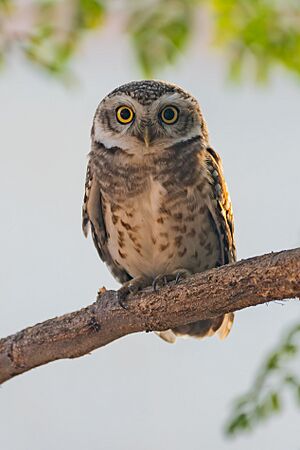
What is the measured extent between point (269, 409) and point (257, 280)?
690 mm

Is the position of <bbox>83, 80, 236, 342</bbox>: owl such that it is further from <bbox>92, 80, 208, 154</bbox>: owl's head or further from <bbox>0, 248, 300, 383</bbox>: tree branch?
<bbox>0, 248, 300, 383</bbox>: tree branch

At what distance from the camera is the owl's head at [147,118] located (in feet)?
10.0

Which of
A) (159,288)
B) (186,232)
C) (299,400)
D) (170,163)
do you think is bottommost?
(299,400)

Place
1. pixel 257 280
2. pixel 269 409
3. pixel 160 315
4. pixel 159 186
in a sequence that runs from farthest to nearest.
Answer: pixel 159 186
pixel 269 409
pixel 160 315
pixel 257 280

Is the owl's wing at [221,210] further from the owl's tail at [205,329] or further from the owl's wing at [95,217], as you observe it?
the owl's wing at [95,217]

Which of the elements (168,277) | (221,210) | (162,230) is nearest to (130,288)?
(168,277)

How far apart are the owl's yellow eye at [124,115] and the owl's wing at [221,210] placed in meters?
0.29

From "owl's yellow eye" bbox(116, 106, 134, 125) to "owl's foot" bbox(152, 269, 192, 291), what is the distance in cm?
54

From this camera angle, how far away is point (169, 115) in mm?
3105

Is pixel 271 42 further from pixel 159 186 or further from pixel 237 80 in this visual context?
pixel 159 186

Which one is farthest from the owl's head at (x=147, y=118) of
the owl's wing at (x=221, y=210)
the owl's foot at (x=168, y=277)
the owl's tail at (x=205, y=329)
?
the owl's tail at (x=205, y=329)

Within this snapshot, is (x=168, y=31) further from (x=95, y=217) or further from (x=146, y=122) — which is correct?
(x=95, y=217)

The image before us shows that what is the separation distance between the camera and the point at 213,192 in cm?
306

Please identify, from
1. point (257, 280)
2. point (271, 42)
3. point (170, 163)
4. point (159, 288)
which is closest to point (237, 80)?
point (271, 42)
